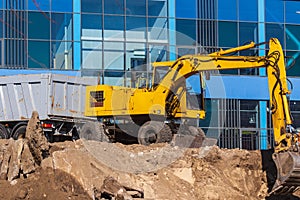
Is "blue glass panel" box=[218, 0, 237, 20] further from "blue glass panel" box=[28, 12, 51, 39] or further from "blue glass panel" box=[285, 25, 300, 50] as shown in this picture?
"blue glass panel" box=[28, 12, 51, 39]

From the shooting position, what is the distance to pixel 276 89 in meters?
21.2

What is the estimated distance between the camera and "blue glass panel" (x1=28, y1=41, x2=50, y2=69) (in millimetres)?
34844

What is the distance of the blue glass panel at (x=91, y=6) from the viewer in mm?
36062

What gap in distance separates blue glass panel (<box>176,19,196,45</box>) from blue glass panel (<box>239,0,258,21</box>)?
280 cm

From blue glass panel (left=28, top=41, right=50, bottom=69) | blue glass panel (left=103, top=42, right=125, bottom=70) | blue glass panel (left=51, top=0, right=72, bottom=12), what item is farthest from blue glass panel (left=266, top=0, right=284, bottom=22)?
blue glass panel (left=28, top=41, right=50, bottom=69)

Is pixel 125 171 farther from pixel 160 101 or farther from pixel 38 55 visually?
pixel 38 55

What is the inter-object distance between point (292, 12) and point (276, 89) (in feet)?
60.5

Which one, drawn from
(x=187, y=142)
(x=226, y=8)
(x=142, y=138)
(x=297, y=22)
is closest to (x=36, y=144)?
(x=142, y=138)

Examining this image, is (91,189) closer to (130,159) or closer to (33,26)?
(130,159)

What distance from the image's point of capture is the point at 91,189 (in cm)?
1909

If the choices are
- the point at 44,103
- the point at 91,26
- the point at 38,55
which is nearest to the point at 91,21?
the point at 91,26

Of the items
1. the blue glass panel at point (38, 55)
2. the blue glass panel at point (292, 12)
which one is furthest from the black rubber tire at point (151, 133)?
the blue glass panel at point (292, 12)

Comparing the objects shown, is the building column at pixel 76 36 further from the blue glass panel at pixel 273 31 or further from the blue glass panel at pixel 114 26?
the blue glass panel at pixel 273 31

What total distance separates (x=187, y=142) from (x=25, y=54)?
→ 12123mm
